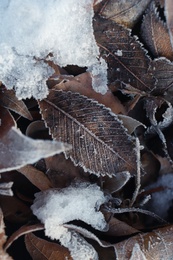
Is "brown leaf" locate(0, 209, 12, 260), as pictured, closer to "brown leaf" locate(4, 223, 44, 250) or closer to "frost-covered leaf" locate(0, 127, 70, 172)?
"brown leaf" locate(4, 223, 44, 250)

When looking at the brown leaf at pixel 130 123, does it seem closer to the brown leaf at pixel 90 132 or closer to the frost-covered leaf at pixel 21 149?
the brown leaf at pixel 90 132

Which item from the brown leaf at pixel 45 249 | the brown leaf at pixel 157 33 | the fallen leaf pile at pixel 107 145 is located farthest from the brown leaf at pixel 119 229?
the brown leaf at pixel 157 33

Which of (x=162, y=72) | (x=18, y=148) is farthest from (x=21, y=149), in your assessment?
(x=162, y=72)

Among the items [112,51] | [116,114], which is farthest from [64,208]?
[112,51]

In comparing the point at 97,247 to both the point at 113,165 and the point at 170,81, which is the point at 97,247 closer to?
the point at 113,165

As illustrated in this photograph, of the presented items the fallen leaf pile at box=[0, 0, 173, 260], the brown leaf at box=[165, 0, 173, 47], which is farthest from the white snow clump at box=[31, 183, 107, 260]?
the brown leaf at box=[165, 0, 173, 47]
